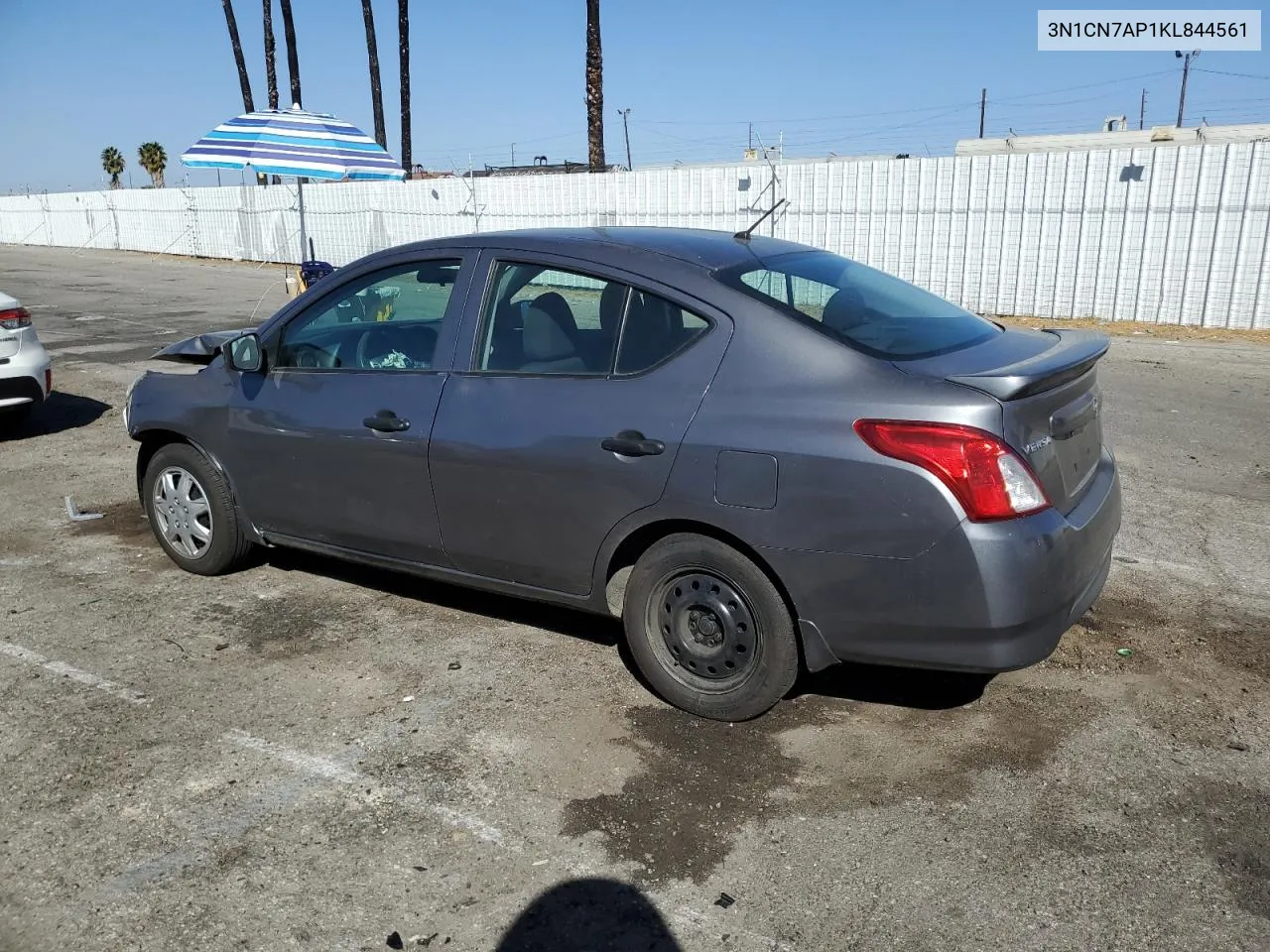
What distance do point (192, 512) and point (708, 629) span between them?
111 inches

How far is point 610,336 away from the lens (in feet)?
12.8

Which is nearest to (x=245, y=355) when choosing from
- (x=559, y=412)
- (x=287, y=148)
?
(x=559, y=412)

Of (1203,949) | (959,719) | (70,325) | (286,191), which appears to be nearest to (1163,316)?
(959,719)

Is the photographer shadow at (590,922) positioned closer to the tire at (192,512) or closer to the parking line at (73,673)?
the parking line at (73,673)

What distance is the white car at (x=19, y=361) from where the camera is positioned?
319 inches

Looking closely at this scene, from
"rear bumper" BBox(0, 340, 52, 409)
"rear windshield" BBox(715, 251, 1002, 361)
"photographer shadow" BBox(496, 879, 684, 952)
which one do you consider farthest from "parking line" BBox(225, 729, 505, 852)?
"rear bumper" BBox(0, 340, 52, 409)

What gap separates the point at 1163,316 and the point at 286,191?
900 inches

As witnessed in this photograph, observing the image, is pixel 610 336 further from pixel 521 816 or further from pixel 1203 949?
pixel 1203 949

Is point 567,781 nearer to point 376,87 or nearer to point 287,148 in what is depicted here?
point 287,148

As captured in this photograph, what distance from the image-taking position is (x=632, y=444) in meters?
3.68

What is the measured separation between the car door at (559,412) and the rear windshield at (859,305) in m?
0.31

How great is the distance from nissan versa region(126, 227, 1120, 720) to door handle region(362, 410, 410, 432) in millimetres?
14

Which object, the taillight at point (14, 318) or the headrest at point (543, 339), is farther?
the taillight at point (14, 318)

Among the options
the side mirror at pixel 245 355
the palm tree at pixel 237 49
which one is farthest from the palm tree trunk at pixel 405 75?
the side mirror at pixel 245 355
